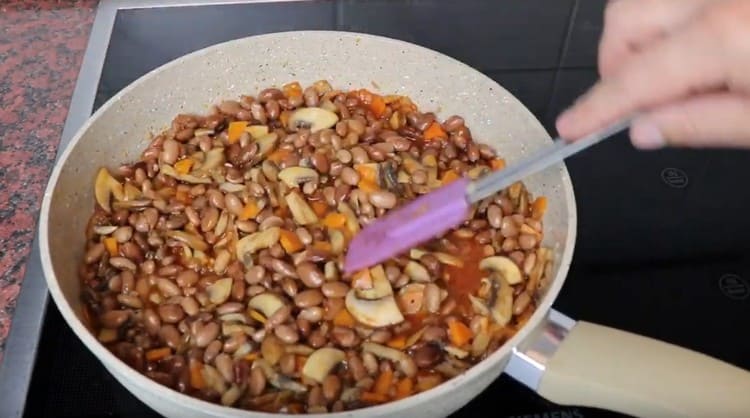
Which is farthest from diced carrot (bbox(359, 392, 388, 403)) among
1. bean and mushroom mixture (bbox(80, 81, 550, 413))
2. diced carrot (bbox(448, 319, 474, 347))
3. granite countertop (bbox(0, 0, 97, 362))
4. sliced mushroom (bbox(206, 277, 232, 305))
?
granite countertop (bbox(0, 0, 97, 362))

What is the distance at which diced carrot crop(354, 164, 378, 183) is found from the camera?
40.8 inches

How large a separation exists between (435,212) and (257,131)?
38 centimetres

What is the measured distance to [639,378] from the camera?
2.36 feet

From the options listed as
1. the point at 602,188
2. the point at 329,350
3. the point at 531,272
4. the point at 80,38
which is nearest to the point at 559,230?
the point at 531,272

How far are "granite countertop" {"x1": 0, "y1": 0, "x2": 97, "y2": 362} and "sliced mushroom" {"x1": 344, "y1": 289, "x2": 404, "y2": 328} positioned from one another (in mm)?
A: 404

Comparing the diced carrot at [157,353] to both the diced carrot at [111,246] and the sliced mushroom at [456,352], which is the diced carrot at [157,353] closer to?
the diced carrot at [111,246]

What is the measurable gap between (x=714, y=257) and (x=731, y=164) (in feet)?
0.63

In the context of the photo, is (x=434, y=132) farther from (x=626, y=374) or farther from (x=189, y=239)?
(x=626, y=374)

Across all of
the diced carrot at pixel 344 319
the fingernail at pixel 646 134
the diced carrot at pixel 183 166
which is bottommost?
the diced carrot at pixel 344 319

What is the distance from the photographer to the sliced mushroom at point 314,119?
3.63ft

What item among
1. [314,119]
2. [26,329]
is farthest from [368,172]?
[26,329]

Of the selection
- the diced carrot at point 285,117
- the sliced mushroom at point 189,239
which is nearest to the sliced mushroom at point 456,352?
the sliced mushroom at point 189,239

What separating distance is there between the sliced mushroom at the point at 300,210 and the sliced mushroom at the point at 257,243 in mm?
42

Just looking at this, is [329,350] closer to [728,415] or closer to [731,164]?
[728,415]
